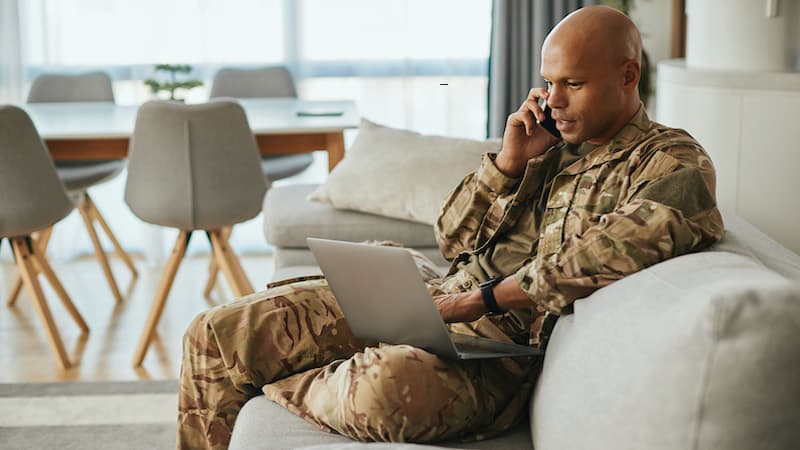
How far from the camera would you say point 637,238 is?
5.36 feet

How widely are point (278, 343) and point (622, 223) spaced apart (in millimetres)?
754

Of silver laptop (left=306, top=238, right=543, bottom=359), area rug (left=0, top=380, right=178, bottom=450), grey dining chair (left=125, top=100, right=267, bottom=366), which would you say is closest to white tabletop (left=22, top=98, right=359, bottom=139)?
grey dining chair (left=125, top=100, right=267, bottom=366)

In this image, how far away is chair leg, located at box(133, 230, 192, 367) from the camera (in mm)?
3551

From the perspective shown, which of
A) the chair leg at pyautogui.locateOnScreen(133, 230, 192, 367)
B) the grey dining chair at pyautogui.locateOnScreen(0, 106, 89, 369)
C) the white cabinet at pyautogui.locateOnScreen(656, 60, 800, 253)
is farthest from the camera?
the chair leg at pyautogui.locateOnScreen(133, 230, 192, 367)

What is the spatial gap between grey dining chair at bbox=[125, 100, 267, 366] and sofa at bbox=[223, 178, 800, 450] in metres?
1.86

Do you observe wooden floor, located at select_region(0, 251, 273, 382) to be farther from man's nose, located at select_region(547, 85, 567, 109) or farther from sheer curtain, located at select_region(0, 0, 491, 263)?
man's nose, located at select_region(547, 85, 567, 109)

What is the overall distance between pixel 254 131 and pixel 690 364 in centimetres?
268

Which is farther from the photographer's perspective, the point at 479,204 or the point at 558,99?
the point at 479,204

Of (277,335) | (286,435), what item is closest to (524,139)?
(277,335)

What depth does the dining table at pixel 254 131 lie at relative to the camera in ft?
12.3

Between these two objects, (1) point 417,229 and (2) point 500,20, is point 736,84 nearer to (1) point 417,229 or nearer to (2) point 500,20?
(1) point 417,229

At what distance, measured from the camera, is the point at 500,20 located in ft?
16.8

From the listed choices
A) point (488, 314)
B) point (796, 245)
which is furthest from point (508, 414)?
point (796, 245)

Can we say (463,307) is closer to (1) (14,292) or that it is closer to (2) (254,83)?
(1) (14,292)
